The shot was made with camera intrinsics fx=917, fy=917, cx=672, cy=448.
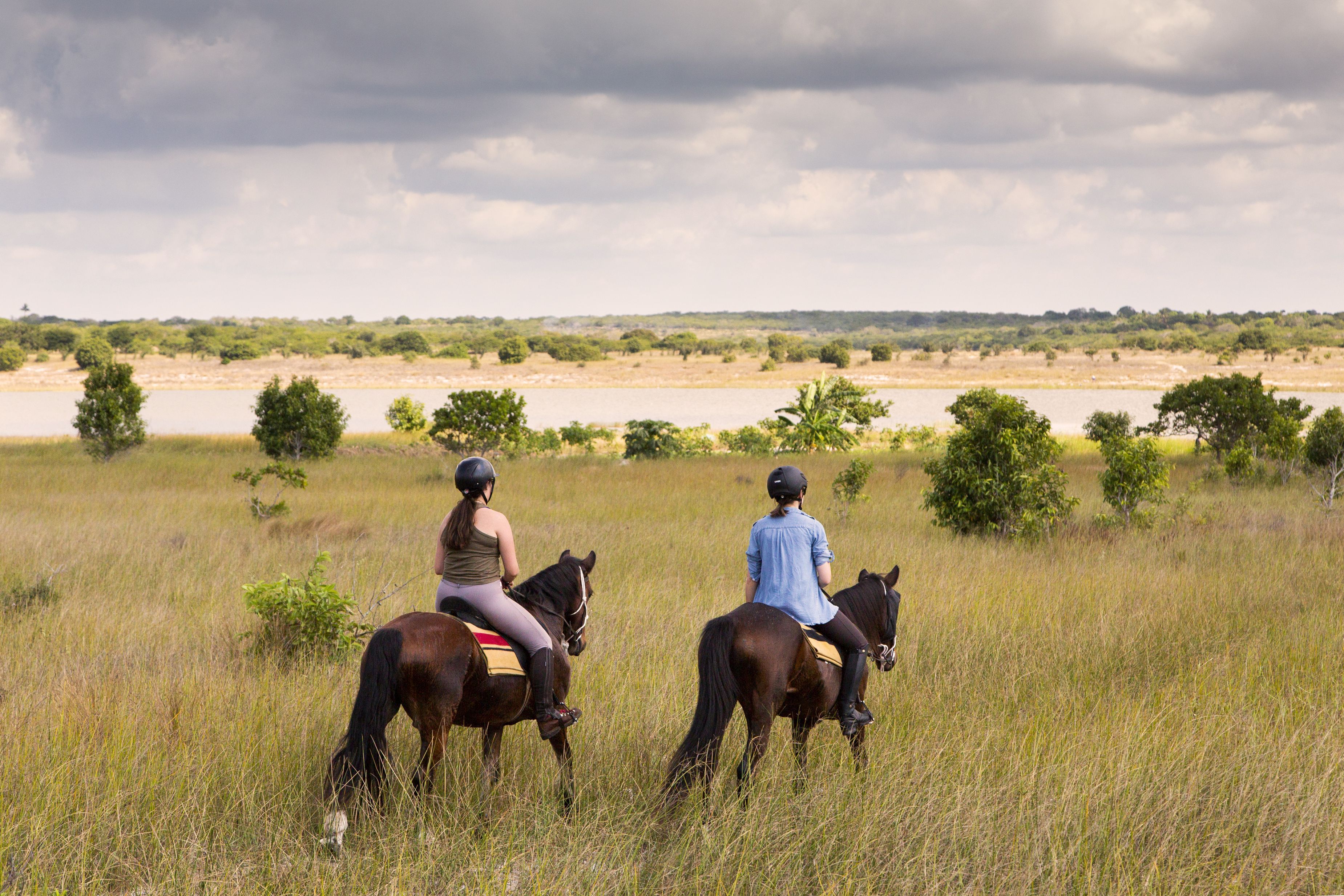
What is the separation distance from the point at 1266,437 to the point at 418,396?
5991 cm

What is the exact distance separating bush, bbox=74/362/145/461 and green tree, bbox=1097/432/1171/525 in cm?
2492

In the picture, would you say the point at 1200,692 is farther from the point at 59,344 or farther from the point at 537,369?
the point at 59,344

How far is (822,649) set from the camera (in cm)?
511

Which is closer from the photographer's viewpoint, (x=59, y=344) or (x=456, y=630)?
(x=456, y=630)

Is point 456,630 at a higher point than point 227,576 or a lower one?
higher

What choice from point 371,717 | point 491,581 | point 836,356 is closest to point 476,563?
point 491,581

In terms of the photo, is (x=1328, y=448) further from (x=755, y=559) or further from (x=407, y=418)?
(x=407, y=418)

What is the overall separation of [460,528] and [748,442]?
28899 millimetres

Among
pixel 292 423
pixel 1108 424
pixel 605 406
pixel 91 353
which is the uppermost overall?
pixel 91 353

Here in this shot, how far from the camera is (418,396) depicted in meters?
72.1

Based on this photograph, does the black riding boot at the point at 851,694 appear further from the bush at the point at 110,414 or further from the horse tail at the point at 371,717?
the bush at the point at 110,414

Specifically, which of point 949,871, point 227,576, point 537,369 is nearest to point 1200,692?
point 949,871

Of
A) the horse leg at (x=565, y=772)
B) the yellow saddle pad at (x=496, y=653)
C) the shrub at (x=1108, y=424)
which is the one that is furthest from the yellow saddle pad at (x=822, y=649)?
the shrub at (x=1108, y=424)

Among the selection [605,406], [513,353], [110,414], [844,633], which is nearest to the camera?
[844,633]
